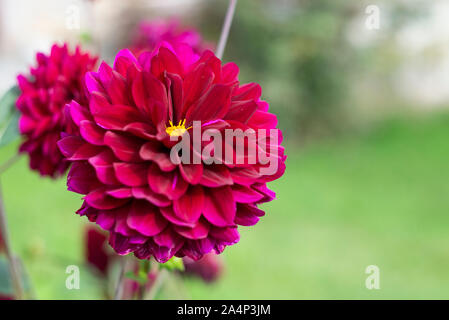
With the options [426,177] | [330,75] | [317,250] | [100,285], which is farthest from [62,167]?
[330,75]

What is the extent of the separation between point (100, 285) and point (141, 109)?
26cm

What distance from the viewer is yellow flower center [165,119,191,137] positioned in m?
0.27

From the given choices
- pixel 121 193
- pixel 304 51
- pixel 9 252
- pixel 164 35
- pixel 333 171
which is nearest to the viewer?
pixel 121 193

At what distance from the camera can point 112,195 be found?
0.23 metres

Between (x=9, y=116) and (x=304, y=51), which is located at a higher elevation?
(x=304, y=51)

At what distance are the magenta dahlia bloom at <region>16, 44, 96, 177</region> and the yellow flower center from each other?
0.08 meters

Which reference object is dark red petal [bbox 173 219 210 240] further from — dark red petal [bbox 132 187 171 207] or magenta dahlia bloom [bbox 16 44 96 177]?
magenta dahlia bloom [bbox 16 44 96 177]

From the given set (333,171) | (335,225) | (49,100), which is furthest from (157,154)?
(333,171)

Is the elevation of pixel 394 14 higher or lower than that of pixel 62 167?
higher

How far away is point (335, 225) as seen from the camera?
1.87 m

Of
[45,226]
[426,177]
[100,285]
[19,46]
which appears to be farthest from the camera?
[19,46]

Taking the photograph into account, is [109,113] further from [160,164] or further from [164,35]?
[164,35]

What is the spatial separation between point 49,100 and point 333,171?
2130mm
